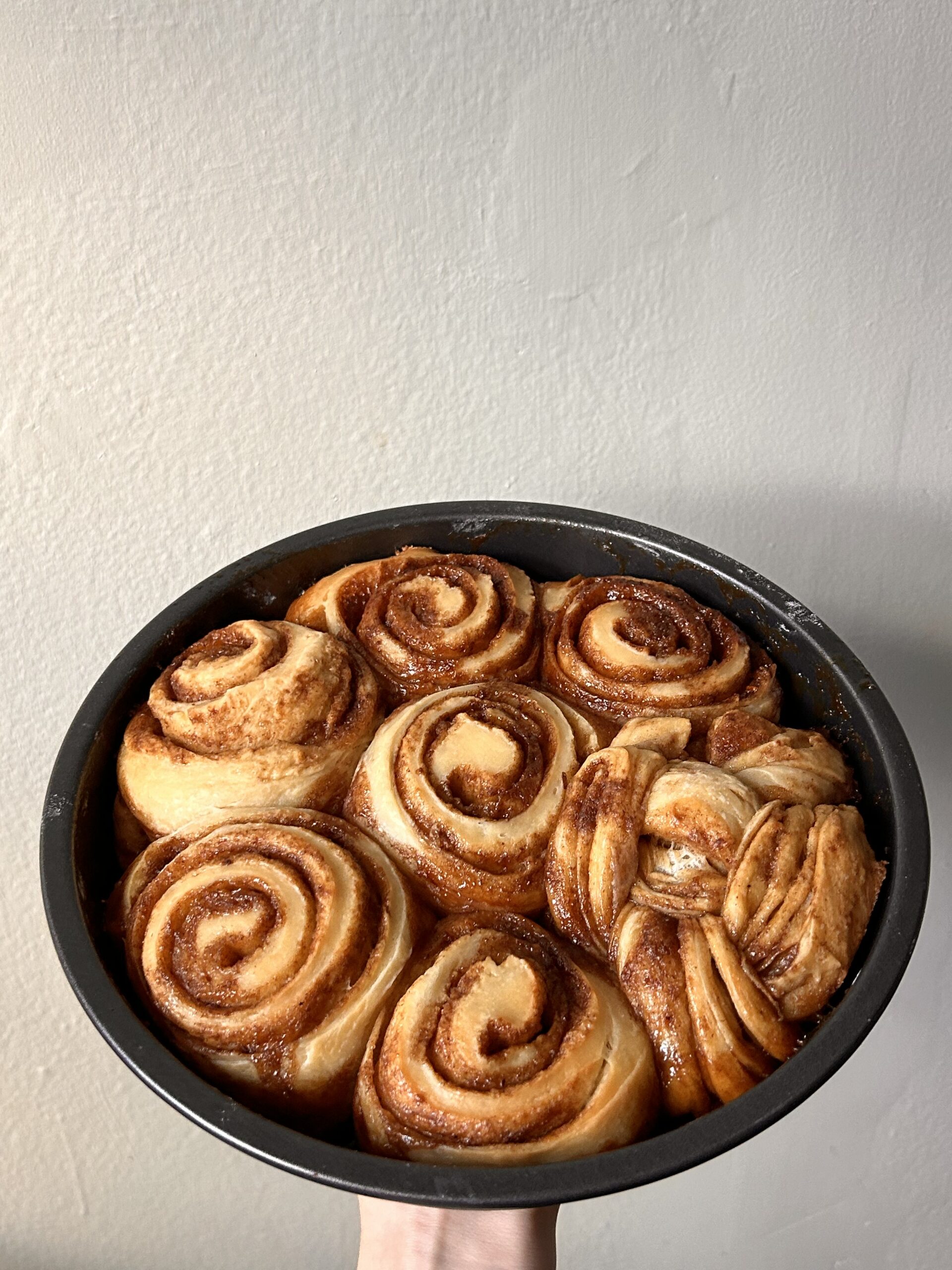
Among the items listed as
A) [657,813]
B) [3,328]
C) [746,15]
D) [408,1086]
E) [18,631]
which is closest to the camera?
[408,1086]

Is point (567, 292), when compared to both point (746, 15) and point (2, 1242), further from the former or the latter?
point (2, 1242)

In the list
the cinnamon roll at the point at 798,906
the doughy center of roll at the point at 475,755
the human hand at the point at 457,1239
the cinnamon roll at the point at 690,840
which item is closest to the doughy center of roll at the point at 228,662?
the doughy center of roll at the point at 475,755

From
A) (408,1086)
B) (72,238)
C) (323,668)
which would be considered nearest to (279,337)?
(72,238)

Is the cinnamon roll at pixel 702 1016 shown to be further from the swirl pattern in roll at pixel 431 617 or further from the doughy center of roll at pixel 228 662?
the doughy center of roll at pixel 228 662

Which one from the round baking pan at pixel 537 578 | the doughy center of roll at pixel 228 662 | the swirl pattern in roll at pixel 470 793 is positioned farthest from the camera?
the doughy center of roll at pixel 228 662

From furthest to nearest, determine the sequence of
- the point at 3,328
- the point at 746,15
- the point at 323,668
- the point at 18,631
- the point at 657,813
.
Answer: the point at 18,631
the point at 3,328
the point at 746,15
the point at 323,668
the point at 657,813

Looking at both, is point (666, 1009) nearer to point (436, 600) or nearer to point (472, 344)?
point (436, 600)

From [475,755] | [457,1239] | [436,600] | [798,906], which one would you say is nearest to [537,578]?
[436,600]
